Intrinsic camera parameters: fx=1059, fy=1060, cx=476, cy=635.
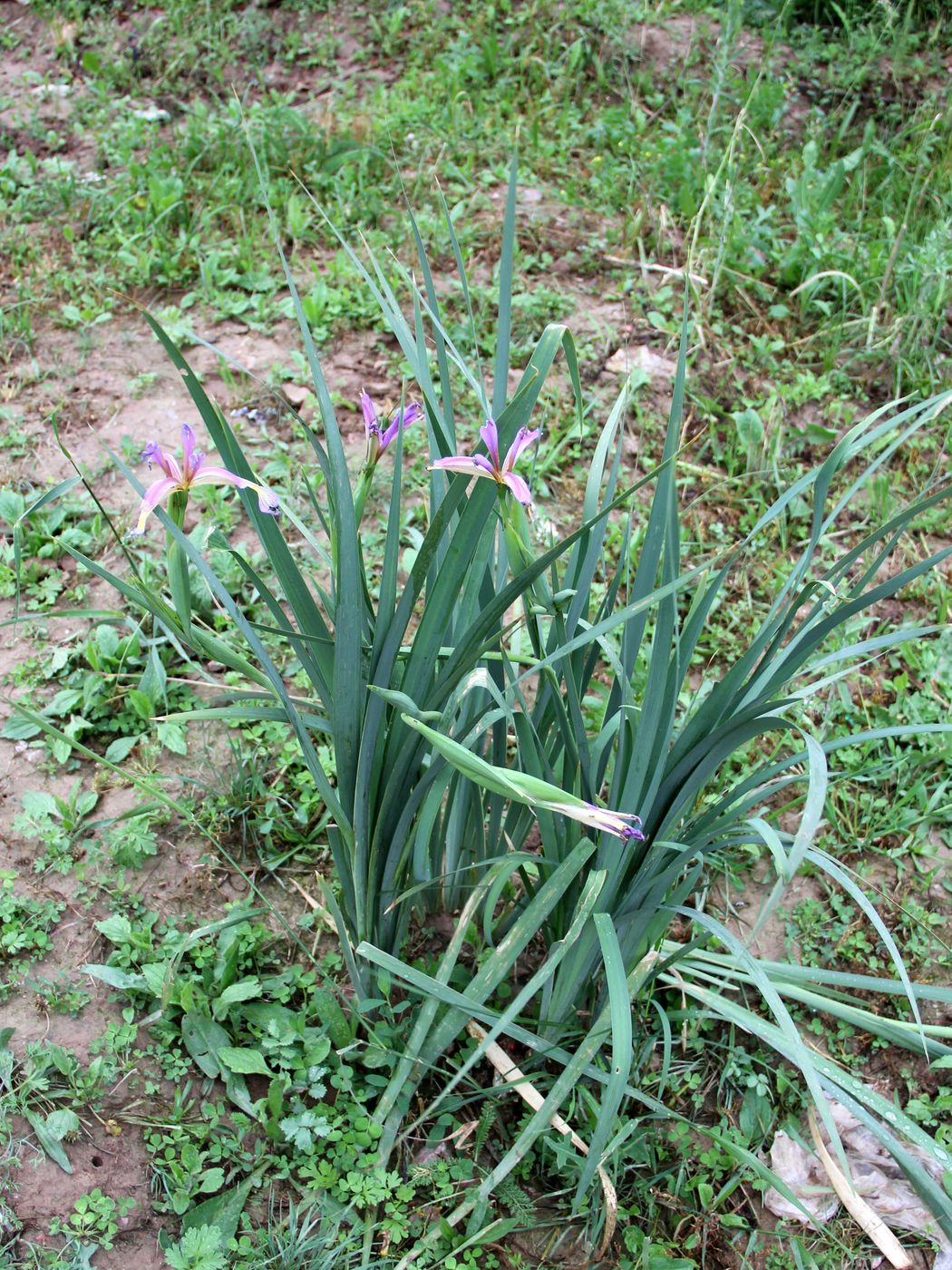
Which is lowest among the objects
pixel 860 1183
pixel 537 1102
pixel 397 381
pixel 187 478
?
pixel 860 1183

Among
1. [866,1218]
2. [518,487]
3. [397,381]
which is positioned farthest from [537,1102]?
[397,381]

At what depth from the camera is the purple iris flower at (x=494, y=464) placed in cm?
114

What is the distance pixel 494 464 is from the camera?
1.17m

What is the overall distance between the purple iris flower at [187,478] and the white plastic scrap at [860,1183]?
1.28 meters

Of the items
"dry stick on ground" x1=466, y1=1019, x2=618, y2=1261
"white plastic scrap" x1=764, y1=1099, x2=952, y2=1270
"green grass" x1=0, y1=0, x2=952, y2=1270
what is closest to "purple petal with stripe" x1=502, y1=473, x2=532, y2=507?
"green grass" x1=0, y1=0, x2=952, y2=1270

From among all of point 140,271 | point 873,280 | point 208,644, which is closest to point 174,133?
point 140,271

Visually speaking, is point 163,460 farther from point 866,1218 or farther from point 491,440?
point 866,1218

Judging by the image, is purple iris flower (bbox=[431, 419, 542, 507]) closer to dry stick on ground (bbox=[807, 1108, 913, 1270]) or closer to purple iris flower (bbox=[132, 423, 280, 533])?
purple iris flower (bbox=[132, 423, 280, 533])

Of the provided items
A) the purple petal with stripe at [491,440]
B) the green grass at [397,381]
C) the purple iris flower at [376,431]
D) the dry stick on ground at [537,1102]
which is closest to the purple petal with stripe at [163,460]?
the purple iris flower at [376,431]

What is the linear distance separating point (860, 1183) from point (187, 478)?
4.79 ft

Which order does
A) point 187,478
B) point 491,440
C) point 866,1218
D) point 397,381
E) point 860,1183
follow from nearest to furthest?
point 491,440 → point 187,478 → point 866,1218 → point 860,1183 → point 397,381

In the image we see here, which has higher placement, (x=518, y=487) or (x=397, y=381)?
(x=518, y=487)

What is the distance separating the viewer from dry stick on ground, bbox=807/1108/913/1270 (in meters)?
1.47

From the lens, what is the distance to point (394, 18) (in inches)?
157
